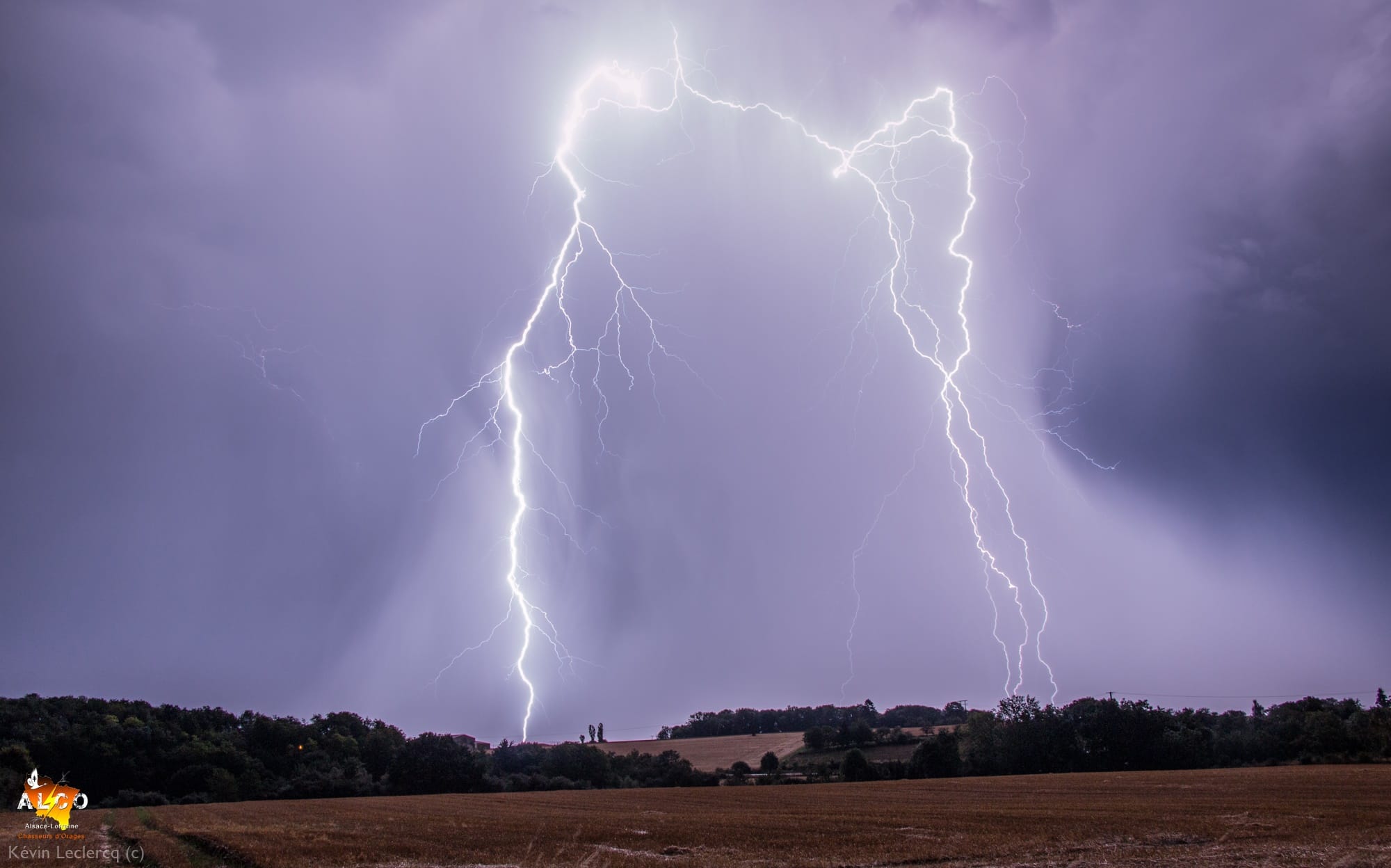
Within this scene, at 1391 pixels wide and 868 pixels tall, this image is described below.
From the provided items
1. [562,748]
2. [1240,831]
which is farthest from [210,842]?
[562,748]

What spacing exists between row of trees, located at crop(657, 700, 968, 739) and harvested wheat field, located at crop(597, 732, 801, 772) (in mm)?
7739

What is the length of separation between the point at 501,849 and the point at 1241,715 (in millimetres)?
69852

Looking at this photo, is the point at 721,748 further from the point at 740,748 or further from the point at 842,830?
the point at 842,830

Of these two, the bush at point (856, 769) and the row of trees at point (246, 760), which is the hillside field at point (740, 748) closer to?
the bush at point (856, 769)

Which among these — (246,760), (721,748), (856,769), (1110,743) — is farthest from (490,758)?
(1110,743)

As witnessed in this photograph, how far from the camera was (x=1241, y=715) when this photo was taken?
60656 mm

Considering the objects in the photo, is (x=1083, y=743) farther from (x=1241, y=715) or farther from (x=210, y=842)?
(x=210, y=842)

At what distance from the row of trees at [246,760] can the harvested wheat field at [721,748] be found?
824 centimetres

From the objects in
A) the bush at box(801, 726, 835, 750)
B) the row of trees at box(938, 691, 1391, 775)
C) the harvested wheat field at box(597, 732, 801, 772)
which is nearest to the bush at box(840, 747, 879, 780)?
the row of trees at box(938, 691, 1391, 775)

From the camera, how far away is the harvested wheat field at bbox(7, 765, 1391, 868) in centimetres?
1132

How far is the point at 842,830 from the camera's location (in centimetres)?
Answer: 1539

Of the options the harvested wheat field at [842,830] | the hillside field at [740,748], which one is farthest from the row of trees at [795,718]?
the harvested wheat field at [842,830]

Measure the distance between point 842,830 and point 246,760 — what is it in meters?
44.7

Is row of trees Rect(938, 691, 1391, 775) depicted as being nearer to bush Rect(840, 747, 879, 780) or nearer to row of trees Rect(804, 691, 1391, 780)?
row of trees Rect(804, 691, 1391, 780)
